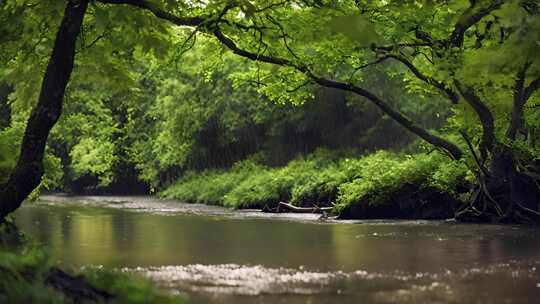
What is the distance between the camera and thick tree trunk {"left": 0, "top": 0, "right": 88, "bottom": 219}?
36.9ft

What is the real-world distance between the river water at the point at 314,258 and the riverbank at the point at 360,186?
5.72ft

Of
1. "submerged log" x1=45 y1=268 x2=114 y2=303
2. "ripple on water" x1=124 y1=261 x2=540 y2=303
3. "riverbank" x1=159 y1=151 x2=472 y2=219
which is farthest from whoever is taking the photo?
"riverbank" x1=159 y1=151 x2=472 y2=219

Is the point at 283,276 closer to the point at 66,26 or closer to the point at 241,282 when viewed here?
the point at 241,282

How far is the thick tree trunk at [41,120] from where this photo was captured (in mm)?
11242

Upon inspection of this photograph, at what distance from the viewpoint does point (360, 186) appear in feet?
84.3

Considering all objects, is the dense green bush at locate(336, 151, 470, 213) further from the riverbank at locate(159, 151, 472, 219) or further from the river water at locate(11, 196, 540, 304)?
the river water at locate(11, 196, 540, 304)

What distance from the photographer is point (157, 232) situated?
21.8 meters

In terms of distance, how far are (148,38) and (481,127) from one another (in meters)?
12.8

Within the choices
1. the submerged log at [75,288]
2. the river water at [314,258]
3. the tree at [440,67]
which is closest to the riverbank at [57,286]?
the submerged log at [75,288]

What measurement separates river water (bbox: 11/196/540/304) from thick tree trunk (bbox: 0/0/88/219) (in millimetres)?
1050

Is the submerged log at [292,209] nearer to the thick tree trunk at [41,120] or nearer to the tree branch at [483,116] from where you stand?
the tree branch at [483,116]

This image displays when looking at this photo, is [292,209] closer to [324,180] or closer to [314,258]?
[324,180]

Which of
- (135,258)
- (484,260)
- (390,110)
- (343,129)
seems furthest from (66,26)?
(343,129)

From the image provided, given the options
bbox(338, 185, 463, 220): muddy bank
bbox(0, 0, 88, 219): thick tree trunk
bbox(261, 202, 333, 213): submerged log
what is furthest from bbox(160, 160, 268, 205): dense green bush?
bbox(0, 0, 88, 219): thick tree trunk
